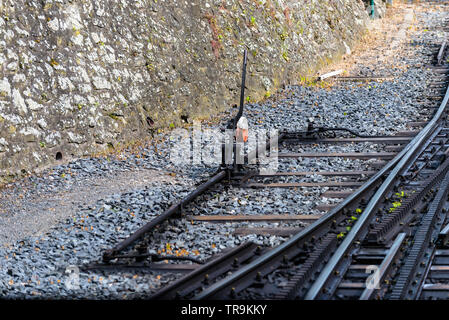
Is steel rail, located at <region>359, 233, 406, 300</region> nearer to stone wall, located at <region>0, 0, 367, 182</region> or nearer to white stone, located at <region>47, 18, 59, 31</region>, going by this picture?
stone wall, located at <region>0, 0, 367, 182</region>

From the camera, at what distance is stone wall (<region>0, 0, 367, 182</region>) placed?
1094cm

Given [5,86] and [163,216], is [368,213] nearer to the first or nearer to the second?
[163,216]

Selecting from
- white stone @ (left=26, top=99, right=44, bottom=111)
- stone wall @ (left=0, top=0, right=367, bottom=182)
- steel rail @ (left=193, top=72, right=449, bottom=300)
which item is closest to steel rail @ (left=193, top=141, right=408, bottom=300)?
steel rail @ (left=193, top=72, right=449, bottom=300)

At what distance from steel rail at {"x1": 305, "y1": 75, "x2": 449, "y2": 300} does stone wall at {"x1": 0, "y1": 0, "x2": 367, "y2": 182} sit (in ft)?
15.3

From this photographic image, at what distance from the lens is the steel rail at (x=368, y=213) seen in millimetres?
6156

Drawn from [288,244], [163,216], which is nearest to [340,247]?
[288,244]

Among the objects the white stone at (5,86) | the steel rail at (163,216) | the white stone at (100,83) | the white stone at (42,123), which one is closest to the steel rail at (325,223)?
the steel rail at (163,216)

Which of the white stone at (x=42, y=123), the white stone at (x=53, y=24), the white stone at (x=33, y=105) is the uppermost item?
the white stone at (x=53, y=24)

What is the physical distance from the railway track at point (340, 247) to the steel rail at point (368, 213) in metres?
0.01

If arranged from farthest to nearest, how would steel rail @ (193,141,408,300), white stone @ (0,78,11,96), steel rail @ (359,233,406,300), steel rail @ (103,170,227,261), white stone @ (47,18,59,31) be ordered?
white stone @ (47,18,59,31), white stone @ (0,78,11,96), steel rail @ (103,170,227,261), steel rail @ (193,141,408,300), steel rail @ (359,233,406,300)

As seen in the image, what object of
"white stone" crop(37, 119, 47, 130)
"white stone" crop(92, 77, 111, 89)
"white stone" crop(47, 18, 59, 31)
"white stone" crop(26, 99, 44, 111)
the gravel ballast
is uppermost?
"white stone" crop(47, 18, 59, 31)

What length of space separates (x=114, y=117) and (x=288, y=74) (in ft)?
24.0

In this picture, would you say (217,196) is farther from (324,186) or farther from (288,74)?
(288,74)

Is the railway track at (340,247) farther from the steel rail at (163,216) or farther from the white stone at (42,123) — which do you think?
the white stone at (42,123)
